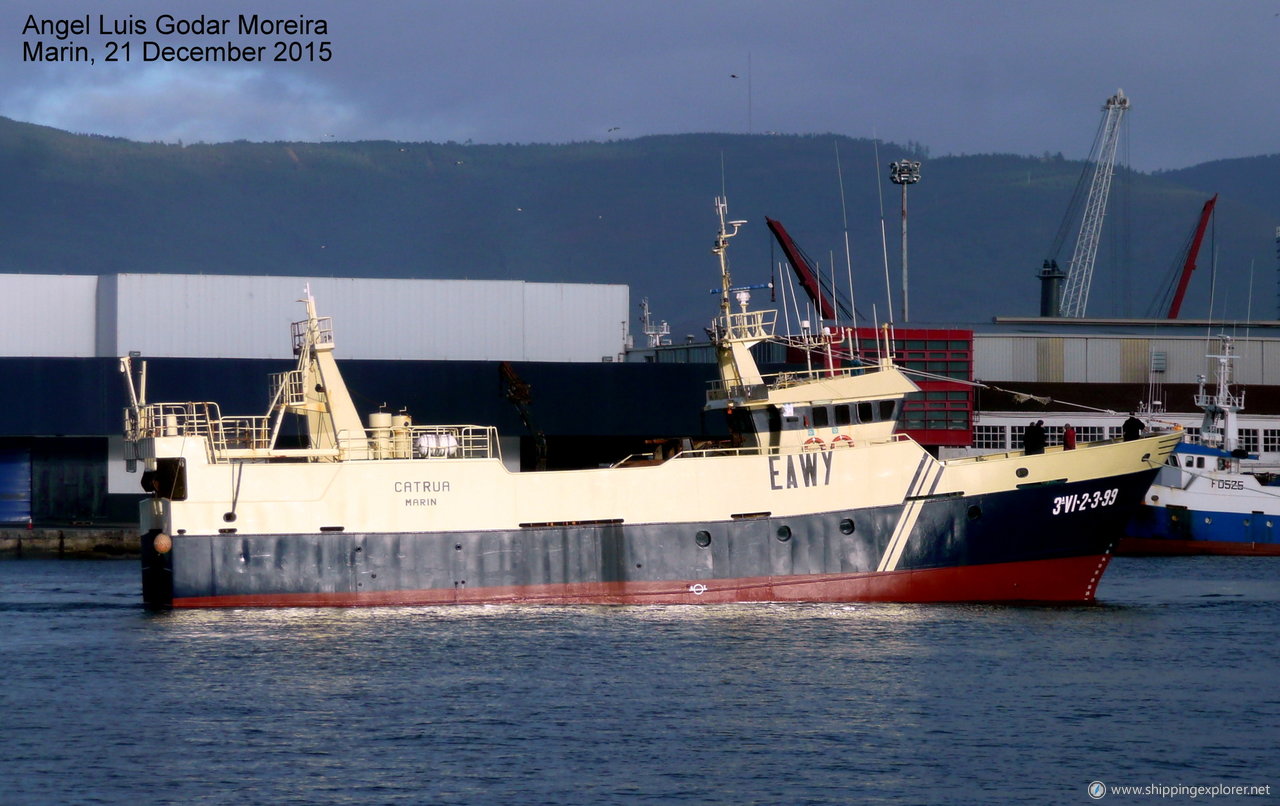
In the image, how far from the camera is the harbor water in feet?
67.4

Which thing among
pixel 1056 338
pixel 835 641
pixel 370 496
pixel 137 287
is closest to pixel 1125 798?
pixel 835 641

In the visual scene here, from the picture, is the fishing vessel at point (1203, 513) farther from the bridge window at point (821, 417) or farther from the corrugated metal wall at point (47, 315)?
the corrugated metal wall at point (47, 315)

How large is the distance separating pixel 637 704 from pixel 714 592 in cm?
921

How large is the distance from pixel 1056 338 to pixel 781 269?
126ft

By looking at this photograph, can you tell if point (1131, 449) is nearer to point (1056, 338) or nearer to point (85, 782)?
point (85, 782)

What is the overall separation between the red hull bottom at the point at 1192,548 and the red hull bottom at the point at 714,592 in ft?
75.2

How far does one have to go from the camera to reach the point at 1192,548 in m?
54.6

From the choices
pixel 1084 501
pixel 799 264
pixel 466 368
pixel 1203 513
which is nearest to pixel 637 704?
pixel 1084 501

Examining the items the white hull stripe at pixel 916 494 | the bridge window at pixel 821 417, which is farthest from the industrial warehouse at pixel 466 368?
the white hull stripe at pixel 916 494

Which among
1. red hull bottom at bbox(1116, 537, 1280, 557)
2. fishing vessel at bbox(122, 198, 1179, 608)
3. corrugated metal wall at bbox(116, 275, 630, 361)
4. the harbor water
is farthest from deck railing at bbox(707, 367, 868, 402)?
corrugated metal wall at bbox(116, 275, 630, 361)

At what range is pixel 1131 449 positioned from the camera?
3469 centimetres

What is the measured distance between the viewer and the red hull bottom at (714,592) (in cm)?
3350

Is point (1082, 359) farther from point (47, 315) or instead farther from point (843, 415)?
point (47, 315)

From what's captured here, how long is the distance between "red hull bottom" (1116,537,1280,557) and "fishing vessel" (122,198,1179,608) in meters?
22.5
